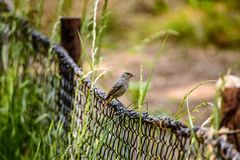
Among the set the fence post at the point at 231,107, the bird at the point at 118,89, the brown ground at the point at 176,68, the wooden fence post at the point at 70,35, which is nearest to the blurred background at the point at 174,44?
the brown ground at the point at 176,68

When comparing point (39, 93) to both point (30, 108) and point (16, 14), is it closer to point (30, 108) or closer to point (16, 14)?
point (30, 108)

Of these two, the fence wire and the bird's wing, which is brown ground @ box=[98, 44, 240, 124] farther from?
the bird's wing

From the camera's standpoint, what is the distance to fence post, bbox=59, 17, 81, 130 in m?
3.96

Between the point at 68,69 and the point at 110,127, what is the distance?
35.2 inches

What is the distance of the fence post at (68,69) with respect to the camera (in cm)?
396

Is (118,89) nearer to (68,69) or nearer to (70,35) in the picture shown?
(68,69)

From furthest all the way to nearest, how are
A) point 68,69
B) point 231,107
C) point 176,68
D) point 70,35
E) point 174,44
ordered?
point 174,44 → point 176,68 → point 70,35 → point 68,69 → point 231,107

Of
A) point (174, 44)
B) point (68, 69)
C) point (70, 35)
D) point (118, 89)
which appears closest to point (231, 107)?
point (118, 89)

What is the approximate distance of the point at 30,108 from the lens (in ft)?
15.1

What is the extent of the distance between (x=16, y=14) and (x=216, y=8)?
5.98m

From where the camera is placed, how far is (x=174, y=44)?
10.1 metres

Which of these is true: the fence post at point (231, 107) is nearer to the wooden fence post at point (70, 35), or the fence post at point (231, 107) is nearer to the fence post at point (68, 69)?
the fence post at point (68, 69)

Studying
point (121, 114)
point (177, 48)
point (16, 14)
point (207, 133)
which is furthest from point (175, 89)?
point (207, 133)

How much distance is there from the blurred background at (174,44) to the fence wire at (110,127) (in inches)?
141
